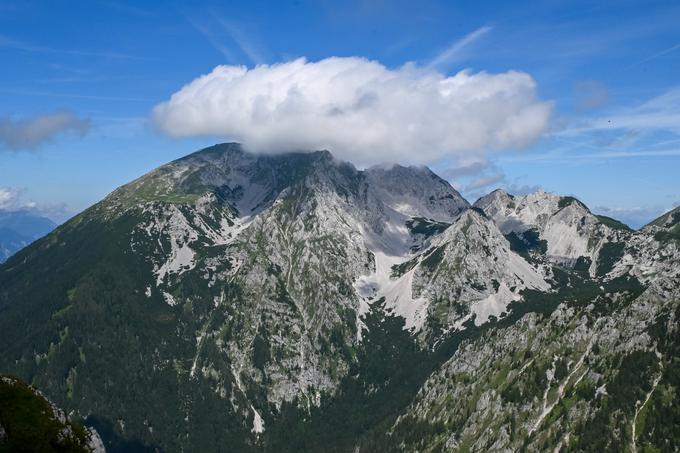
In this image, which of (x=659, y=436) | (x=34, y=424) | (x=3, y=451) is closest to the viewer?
(x=3, y=451)

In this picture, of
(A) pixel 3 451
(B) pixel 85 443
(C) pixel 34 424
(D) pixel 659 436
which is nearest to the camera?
(A) pixel 3 451

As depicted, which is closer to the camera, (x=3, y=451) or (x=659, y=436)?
(x=3, y=451)

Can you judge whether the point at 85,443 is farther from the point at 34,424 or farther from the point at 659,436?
the point at 659,436

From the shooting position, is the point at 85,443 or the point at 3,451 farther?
the point at 85,443

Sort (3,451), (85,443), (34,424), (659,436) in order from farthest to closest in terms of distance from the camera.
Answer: (659,436)
(85,443)
(34,424)
(3,451)

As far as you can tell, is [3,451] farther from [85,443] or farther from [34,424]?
[85,443]

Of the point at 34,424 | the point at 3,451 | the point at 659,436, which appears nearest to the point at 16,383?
the point at 34,424

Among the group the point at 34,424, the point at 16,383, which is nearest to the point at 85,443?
the point at 34,424

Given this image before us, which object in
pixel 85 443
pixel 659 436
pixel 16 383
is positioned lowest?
pixel 659 436

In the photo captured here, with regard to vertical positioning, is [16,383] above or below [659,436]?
above
